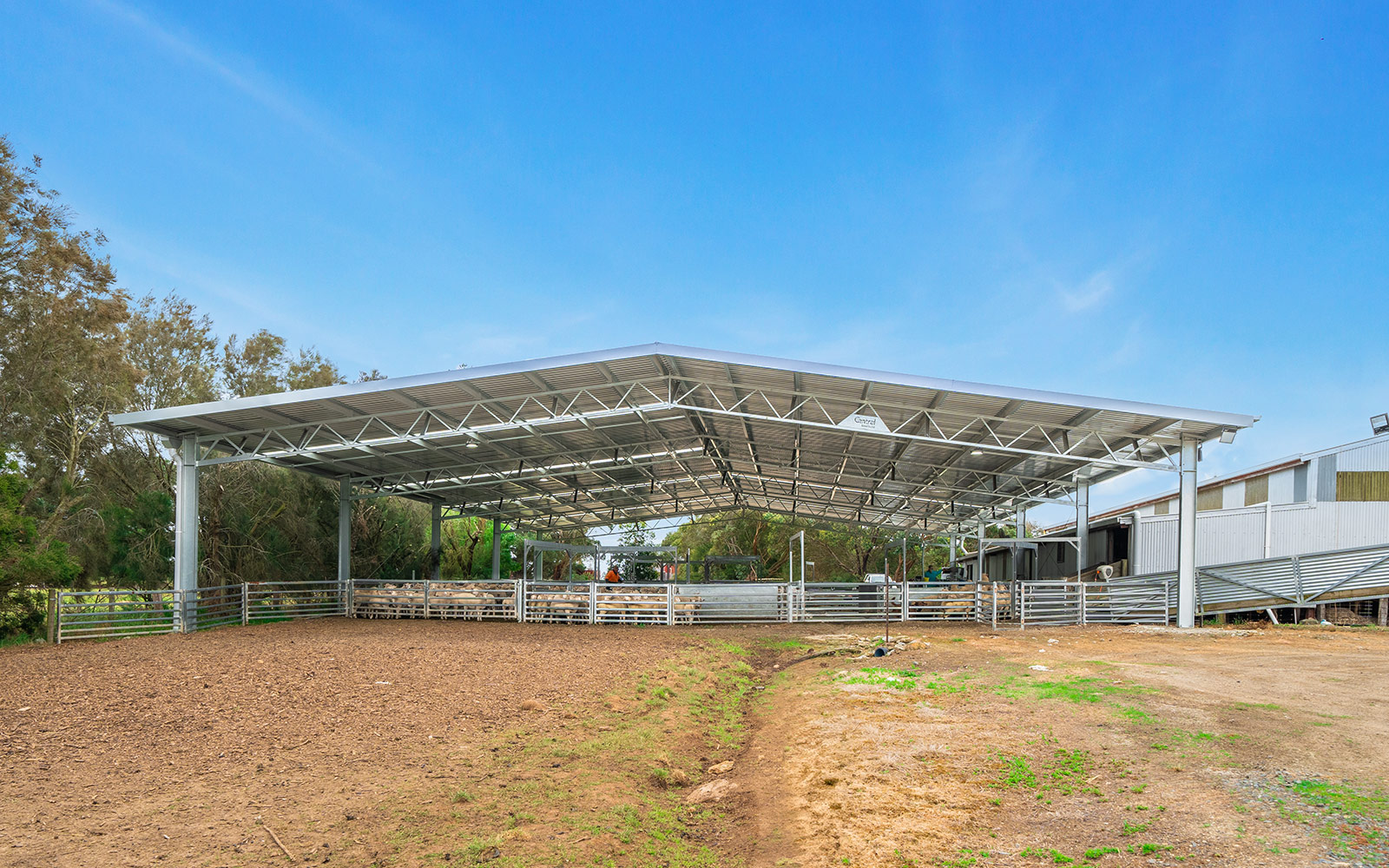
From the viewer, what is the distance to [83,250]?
2492 cm

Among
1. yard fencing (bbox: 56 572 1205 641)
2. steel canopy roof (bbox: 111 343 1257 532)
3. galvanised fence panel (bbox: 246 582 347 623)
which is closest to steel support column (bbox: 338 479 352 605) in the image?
galvanised fence panel (bbox: 246 582 347 623)

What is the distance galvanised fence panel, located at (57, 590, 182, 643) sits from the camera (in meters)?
17.7

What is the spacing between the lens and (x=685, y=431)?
79.0ft

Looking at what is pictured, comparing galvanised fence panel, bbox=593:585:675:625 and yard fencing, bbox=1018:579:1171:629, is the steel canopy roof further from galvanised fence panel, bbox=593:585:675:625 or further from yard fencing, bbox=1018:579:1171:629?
galvanised fence panel, bbox=593:585:675:625

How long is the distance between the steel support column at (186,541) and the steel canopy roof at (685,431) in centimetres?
80

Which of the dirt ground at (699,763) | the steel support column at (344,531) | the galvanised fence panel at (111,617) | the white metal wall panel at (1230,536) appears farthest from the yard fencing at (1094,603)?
the galvanised fence panel at (111,617)

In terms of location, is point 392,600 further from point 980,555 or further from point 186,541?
point 980,555

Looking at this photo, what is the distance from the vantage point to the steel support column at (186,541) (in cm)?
1955

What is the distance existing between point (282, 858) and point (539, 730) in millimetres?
3477

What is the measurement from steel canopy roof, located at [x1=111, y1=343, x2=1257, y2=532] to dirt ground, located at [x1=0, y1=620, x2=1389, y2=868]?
21.2ft

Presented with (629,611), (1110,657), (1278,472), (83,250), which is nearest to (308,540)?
(83,250)

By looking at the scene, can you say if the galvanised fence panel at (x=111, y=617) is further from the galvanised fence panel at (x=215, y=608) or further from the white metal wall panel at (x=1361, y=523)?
the white metal wall panel at (x=1361, y=523)

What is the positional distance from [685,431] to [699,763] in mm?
16497

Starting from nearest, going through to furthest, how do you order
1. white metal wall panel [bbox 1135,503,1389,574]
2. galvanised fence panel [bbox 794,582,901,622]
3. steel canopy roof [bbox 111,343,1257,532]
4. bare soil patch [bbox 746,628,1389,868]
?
bare soil patch [bbox 746,628,1389,868]
steel canopy roof [bbox 111,343,1257,532]
white metal wall panel [bbox 1135,503,1389,574]
galvanised fence panel [bbox 794,582,901,622]
